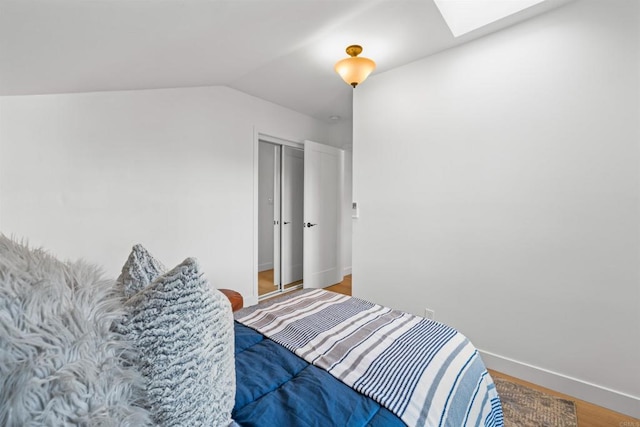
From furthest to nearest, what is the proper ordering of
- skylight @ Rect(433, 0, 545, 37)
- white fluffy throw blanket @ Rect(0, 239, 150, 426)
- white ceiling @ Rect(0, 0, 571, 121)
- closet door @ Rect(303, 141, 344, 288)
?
closet door @ Rect(303, 141, 344, 288) < skylight @ Rect(433, 0, 545, 37) < white ceiling @ Rect(0, 0, 571, 121) < white fluffy throw blanket @ Rect(0, 239, 150, 426)

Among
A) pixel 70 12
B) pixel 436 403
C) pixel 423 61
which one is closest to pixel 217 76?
pixel 70 12

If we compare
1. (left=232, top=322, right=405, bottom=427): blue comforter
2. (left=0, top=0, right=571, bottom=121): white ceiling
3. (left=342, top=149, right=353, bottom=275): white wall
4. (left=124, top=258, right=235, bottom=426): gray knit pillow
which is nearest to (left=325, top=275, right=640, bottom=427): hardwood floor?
(left=232, top=322, right=405, bottom=427): blue comforter

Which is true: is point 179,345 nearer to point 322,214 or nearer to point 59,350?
point 59,350

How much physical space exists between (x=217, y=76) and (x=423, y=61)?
6.10 ft

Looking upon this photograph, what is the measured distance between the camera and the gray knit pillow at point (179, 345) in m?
0.54

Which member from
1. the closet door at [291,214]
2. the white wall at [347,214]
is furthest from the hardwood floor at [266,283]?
the white wall at [347,214]

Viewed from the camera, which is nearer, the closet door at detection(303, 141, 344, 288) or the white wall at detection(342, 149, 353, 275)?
the closet door at detection(303, 141, 344, 288)

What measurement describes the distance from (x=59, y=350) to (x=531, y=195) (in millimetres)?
2400

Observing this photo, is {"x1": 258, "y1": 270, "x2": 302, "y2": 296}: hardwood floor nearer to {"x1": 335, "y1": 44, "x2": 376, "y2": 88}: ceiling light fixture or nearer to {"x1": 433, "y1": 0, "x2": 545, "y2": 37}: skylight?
{"x1": 335, "y1": 44, "x2": 376, "y2": 88}: ceiling light fixture

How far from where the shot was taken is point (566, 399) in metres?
1.74

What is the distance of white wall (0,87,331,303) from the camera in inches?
72.9

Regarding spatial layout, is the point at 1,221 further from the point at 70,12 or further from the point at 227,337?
the point at 227,337

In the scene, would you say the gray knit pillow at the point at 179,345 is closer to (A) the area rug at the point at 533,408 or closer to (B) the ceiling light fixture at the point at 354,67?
(A) the area rug at the point at 533,408

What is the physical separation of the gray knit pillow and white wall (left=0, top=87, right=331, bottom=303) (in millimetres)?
2057
